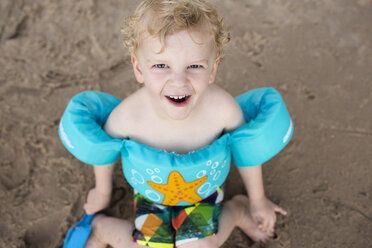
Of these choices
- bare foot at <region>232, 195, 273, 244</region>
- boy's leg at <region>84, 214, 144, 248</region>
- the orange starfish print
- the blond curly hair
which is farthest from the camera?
bare foot at <region>232, 195, 273, 244</region>

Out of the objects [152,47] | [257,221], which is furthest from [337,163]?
[152,47]

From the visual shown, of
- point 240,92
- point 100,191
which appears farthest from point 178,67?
point 240,92

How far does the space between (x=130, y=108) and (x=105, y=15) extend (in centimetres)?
161

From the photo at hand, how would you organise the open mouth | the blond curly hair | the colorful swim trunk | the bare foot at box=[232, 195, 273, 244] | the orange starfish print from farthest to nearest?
the bare foot at box=[232, 195, 273, 244] → the colorful swim trunk → the orange starfish print → the open mouth → the blond curly hair

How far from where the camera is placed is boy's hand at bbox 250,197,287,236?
181cm

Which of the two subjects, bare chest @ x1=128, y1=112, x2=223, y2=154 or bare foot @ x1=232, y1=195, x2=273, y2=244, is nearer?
bare chest @ x1=128, y1=112, x2=223, y2=154

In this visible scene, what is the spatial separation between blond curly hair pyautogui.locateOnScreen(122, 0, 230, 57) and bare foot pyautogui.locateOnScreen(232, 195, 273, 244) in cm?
90

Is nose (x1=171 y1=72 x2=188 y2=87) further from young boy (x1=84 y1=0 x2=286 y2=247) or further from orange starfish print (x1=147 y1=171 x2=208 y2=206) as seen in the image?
orange starfish print (x1=147 y1=171 x2=208 y2=206)

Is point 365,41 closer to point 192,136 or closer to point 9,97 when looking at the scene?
point 192,136

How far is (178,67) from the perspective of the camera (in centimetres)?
130

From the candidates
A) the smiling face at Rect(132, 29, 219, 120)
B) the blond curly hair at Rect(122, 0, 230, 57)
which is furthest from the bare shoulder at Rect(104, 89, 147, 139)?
the blond curly hair at Rect(122, 0, 230, 57)

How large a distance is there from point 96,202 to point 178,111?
2.67 ft

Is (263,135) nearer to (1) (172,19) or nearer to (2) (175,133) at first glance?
(2) (175,133)

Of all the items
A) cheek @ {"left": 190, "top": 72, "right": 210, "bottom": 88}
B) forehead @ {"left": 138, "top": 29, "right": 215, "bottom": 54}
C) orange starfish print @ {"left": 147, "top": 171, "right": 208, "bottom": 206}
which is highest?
forehead @ {"left": 138, "top": 29, "right": 215, "bottom": 54}
